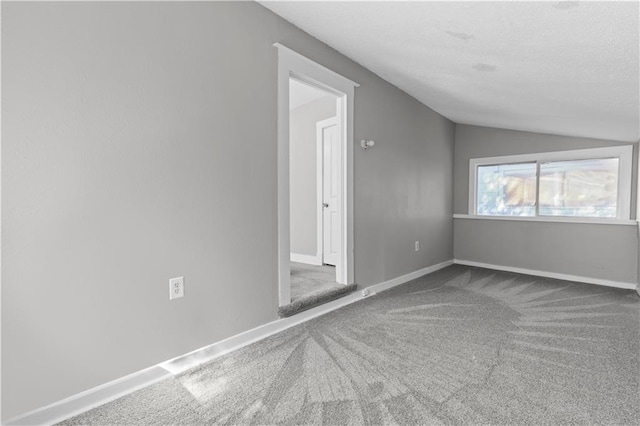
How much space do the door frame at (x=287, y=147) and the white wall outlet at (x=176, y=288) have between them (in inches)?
29.9

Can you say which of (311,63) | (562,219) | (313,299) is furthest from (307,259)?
(562,219)

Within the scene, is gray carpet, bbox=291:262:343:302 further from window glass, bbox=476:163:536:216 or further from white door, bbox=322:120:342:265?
window glass, bbox=476:163:536:216

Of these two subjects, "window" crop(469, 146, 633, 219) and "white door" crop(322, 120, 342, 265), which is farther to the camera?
"white door" crop(322, 120, 342, 265)

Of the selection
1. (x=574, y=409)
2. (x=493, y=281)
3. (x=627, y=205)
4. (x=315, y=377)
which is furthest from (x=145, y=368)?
(x=627, y=205)

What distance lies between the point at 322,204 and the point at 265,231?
2.19 metres

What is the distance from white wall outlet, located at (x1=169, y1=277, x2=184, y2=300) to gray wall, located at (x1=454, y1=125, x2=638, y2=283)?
4.43 metres

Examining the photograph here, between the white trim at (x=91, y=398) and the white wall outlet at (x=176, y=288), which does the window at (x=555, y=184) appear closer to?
the white wall outlet at (x=176, y=288)

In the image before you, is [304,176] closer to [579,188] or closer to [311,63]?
[311,63]

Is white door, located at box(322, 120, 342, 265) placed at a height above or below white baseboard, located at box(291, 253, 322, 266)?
above

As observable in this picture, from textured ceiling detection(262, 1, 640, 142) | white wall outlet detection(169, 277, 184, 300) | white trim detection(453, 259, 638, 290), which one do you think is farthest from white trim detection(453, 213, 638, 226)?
white wall outlet detection(169, 277, 184, 300)

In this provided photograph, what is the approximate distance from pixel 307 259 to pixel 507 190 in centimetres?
308

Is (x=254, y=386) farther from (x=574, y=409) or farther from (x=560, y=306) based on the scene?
(x=560, y=306)

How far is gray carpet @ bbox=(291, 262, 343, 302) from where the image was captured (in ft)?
9.95

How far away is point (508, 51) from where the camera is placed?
6.75ft
